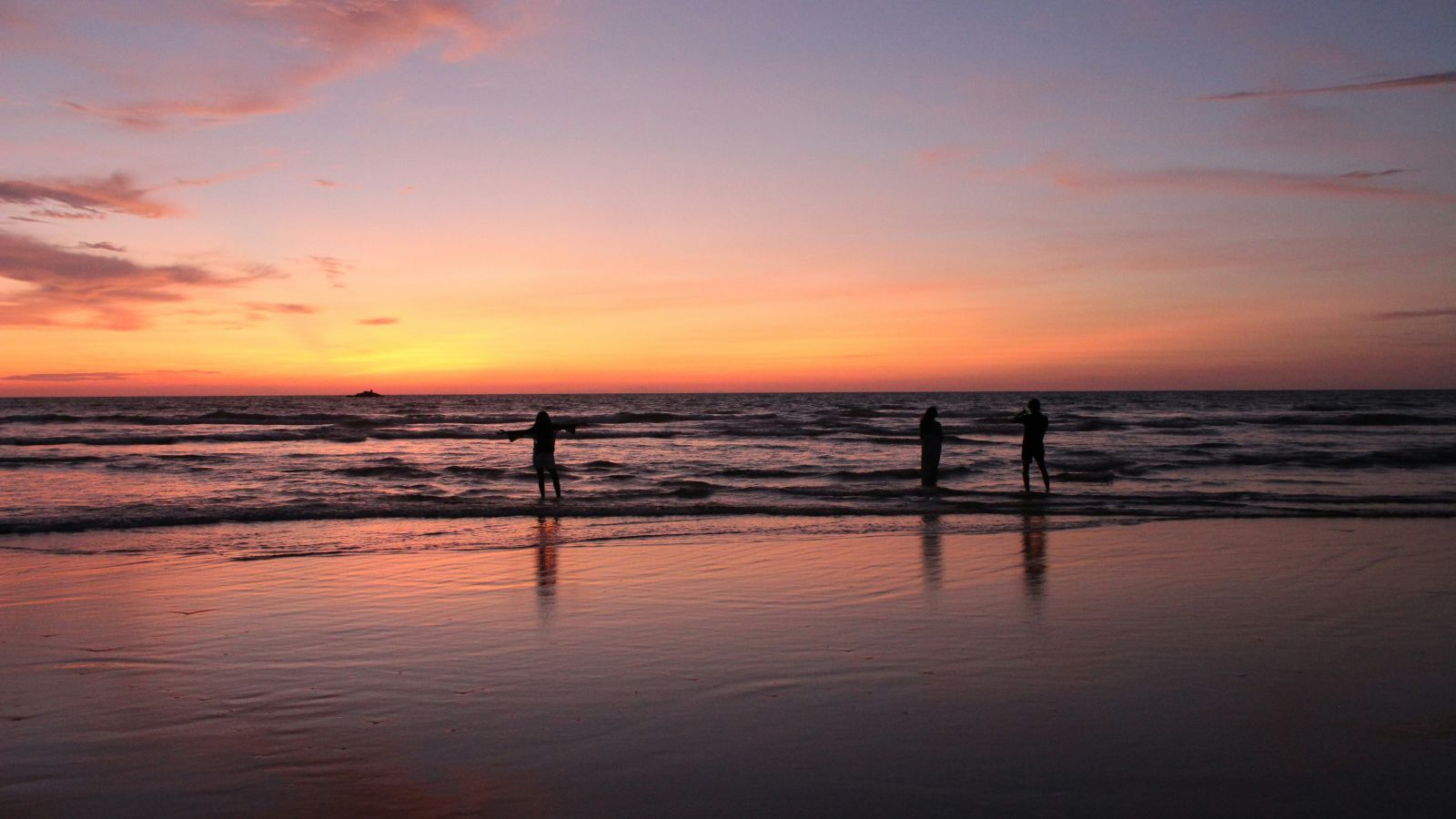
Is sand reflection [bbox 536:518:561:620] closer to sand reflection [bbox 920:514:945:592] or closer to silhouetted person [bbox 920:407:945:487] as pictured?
sand reflection [bbox 920:514:945:592]

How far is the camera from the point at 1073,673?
18.3ft

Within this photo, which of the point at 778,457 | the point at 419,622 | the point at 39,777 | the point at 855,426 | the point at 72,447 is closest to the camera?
the point at 39,777

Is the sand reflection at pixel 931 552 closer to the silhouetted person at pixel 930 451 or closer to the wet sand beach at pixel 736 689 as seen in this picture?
the wet sand beach at pixel 736 689

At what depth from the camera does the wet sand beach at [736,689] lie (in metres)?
3.94

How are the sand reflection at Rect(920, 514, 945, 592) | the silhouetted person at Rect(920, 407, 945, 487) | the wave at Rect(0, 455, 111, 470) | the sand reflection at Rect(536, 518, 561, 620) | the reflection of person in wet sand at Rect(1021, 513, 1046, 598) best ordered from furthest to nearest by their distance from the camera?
1. the wave at Rect(0, 455, 111, 470)
2. the silhouetted person at Rect(920, 407, 945, 487)
3. the sand reflection at Rect(920, 514, 945, 592)
4. the reflection of person in wet sand at Rect(1021, 513, 1046, 598)
5. the sand reflection at Rect(536, 518, 561, 620)

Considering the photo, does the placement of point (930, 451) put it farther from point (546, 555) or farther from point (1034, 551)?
point (546, 555)

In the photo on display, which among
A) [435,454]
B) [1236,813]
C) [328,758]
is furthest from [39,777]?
[435,454]

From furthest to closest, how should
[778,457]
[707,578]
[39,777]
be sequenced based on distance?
[778,457] → [707,578] → [39,777]

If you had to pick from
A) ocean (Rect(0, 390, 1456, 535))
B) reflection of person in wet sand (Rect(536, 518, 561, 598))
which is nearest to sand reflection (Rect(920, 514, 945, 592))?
ocean (Rect(0, 390, 1456, 535))

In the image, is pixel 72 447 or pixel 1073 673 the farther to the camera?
pixel 72 447

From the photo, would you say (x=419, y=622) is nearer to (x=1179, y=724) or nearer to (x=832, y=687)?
(x=832, y=687)

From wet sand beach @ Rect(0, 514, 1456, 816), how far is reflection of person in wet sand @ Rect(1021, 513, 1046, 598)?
3.3 inches

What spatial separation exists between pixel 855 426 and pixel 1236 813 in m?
49.1

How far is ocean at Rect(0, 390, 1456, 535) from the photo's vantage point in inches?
625
